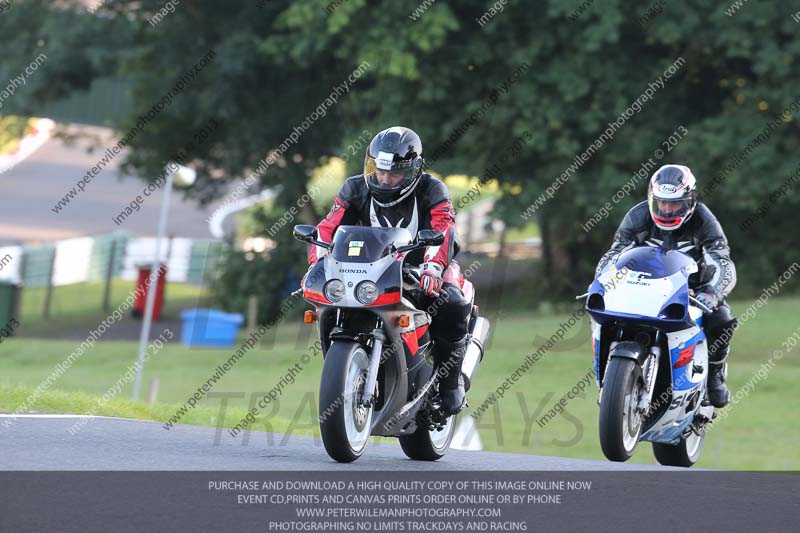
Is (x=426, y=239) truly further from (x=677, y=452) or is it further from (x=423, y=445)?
(x=677, y=452)

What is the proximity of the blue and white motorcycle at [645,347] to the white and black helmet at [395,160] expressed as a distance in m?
1.79

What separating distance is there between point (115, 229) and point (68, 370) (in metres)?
23.2

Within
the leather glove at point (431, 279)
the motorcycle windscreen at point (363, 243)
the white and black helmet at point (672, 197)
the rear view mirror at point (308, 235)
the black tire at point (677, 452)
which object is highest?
the white and black helmet at point (672, 197)

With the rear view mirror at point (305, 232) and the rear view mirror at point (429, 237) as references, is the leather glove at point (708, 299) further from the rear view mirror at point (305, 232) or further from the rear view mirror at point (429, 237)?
the rear view mirror at point (305, 232)

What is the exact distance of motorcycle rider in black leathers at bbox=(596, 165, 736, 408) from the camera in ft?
33.4

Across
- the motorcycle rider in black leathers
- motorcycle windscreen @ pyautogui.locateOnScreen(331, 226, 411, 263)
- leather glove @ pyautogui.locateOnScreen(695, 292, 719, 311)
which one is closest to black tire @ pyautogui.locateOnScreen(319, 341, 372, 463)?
motorcycle windscreen @ pyautogui.locateOnScreen(331, 226, 411, 263)

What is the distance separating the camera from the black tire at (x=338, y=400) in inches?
308

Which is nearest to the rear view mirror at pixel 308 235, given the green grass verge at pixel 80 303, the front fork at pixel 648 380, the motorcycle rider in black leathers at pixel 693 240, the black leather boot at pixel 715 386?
the motorcycle rider in black leathers at pixel 693 240

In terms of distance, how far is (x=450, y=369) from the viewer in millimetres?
9148

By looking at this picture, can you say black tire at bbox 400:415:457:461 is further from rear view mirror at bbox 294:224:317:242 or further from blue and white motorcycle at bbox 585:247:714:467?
rear view mirror at bbox 294:224:317:242

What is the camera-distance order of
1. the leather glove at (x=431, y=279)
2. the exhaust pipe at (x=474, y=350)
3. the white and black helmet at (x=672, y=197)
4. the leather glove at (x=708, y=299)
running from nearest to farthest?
the leather glove at (x=431, y=279) < the exhaust pipe at (x=474, y=350) < the leather glove at (x=708, y=299) < the white and black helmet at (x=672, y=197)

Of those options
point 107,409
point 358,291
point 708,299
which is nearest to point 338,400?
point 358,291

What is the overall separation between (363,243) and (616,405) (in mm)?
2171

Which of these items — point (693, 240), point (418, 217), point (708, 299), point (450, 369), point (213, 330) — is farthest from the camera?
point (213, 330)
